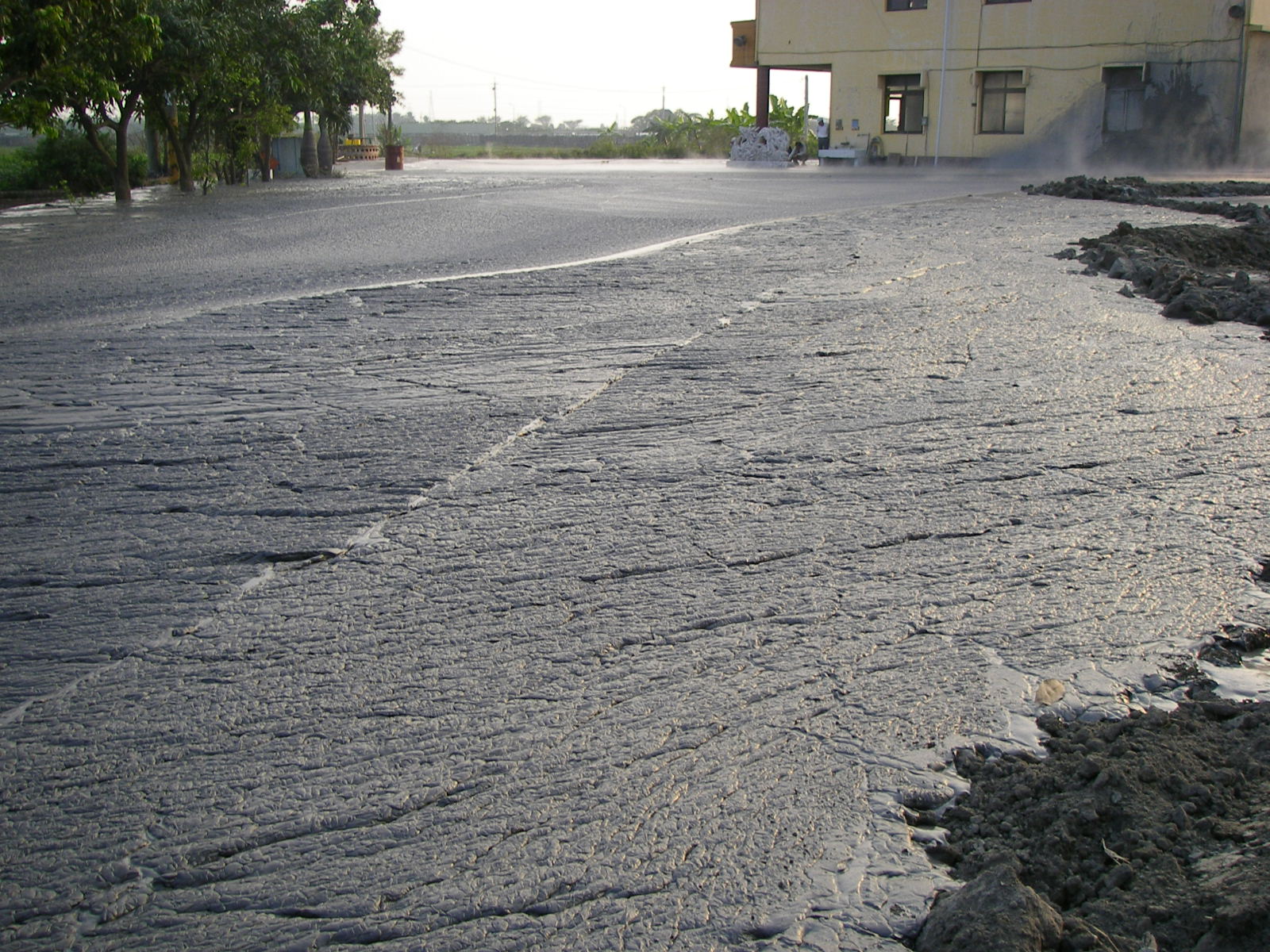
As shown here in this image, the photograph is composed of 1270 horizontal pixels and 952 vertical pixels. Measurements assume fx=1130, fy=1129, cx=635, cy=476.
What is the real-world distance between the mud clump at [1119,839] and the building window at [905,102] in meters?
40.0

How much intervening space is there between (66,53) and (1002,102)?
1235 inches

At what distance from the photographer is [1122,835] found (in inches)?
94.5

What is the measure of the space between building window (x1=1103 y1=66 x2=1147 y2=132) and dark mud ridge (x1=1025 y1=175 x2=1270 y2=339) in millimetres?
19974

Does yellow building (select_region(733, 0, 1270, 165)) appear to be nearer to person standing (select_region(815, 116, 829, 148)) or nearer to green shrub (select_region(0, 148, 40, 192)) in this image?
person standing (select_region(815, 116, 829, 148))

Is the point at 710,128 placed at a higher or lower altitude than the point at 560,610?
higher

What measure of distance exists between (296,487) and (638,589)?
1705 mm

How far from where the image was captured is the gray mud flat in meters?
2.39

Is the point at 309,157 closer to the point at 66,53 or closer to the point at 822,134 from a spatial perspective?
the point at 66,53

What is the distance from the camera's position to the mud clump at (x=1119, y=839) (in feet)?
6.93

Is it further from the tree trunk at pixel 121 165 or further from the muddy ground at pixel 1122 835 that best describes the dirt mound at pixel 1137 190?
the muddy ground at pixel 1122 835

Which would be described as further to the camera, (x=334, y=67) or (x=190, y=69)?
(x=334, y=67)

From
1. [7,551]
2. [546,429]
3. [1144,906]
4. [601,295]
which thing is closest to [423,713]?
[1144,906]

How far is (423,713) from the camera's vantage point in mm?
2990

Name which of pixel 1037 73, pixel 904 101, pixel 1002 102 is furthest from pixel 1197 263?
pixel 904 101
